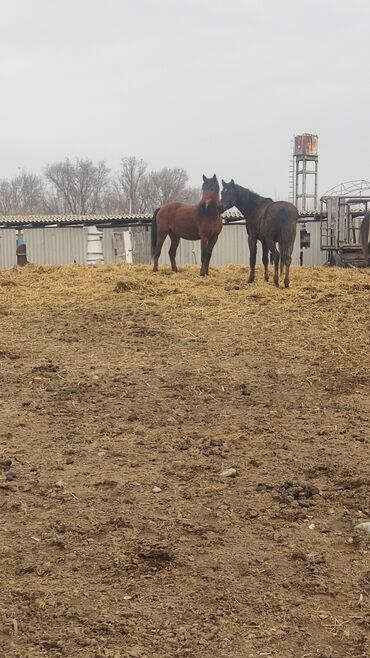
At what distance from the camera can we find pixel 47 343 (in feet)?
22.4

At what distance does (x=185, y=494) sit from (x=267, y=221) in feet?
26.7

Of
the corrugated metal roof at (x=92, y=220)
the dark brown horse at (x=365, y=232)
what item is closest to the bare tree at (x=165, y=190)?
the corrugated metal roof at (x=92, y=220)

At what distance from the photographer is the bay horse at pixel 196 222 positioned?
39.5ft

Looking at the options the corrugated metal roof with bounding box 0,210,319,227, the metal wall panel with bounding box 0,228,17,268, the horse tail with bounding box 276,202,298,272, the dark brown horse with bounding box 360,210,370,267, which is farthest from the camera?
the corrugated metal roof with bounding box 0,210,319,227

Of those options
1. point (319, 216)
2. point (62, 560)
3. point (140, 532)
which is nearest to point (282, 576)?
point (140, 532)

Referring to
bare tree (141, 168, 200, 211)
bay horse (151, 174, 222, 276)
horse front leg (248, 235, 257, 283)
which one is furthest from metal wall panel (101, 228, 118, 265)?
bare tree (141, 168, 200, 211)

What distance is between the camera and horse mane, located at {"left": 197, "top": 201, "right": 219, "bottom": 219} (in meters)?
12.1

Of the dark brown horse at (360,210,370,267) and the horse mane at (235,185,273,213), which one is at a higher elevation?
the horse mane at (235,185,273,213)

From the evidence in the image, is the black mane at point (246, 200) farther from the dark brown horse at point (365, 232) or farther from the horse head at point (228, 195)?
the dark brown horse at point (365, 232)

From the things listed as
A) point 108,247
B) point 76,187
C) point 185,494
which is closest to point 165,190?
point 76,187

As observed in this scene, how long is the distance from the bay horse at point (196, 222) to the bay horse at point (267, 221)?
0.29 metres

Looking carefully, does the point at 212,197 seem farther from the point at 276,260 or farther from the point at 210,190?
the point at 276,260

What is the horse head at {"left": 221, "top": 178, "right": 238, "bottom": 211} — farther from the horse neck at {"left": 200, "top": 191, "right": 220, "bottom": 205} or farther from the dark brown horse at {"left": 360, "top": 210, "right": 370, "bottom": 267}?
the dark brown horse at {"left": 360, "top": 210, "right": 370, "bottom": 267}

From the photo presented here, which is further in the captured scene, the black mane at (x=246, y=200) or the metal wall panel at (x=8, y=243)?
the metal wall panel at (x=8, y=243)
